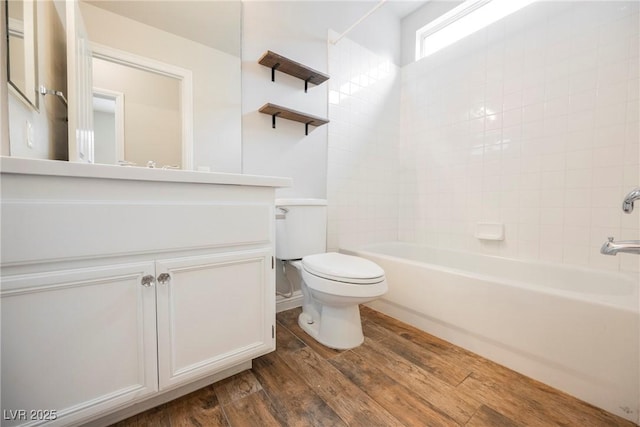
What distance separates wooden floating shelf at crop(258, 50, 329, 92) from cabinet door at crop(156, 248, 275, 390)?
125 centimetres

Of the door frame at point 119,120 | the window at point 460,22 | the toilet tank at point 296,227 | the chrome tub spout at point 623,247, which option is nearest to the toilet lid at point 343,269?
the toilet tank at point 296,227

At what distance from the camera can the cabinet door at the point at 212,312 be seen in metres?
0.84

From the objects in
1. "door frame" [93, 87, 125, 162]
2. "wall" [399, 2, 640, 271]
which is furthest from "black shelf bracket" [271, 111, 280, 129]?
"wall" [399, 2, 640, 271]

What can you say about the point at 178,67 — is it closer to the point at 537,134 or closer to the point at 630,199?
the point at 630,199

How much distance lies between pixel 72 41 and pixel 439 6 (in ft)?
8.38

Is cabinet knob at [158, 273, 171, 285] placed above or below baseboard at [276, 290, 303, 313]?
above

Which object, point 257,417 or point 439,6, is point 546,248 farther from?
point 439,6

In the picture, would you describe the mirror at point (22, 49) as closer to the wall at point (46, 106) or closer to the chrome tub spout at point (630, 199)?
the wall at point (46, 106)

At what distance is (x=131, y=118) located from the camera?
1.27m

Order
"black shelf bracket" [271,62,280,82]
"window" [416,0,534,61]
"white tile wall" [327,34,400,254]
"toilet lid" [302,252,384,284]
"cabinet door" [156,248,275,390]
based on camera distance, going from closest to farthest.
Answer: "cabinet door" [156,248,275,390] < "toilet lid" [302,252,384,284] < "black shelf bracket" [271,62,280,82] < "window" [416,0,534,61] < "white tile wall" [327,34,400,254]

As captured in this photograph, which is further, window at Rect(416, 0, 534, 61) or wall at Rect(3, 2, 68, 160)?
window at Rect(416, 0, 534, 61)

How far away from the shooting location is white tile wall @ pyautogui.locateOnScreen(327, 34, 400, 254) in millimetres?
2020

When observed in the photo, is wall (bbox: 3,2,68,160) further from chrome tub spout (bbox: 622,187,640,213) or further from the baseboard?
chrome tub spout (bbox: 622,187,640,213)

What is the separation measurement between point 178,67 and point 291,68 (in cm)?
68
